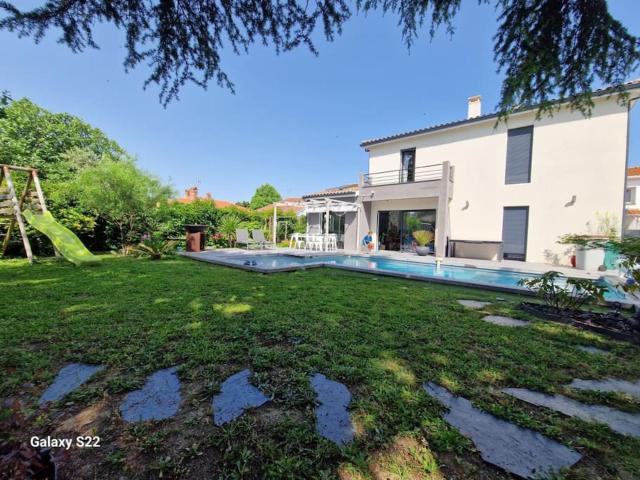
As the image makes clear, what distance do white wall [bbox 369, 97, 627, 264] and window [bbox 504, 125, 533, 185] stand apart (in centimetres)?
21

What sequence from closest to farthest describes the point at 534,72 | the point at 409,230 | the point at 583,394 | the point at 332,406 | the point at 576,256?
the point at 332,406
the point at 583,394
the point at 534,72
the point at 576,256
the point at 409,230

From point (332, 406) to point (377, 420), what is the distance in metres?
0.34

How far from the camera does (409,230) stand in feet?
55.8

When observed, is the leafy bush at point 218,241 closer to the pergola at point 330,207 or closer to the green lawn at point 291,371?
the pergola at point 330,207

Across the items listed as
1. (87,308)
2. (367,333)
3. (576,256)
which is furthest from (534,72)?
(576,256)

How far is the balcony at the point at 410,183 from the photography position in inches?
545

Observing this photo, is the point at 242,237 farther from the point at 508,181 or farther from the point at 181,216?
the point at 508,181

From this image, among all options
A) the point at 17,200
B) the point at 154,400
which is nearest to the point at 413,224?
the point at 154,400

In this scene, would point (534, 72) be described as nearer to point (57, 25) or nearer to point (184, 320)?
point (57, 25)

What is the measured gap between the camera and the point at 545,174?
12.5 meters

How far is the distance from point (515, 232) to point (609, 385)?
13.1m

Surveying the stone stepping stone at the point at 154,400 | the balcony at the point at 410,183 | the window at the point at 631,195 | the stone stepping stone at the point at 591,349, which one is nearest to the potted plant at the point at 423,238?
the balcony at the point at 410,183

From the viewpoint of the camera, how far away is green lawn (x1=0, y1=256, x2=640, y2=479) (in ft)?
5.04

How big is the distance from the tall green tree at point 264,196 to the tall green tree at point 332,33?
51.2m
